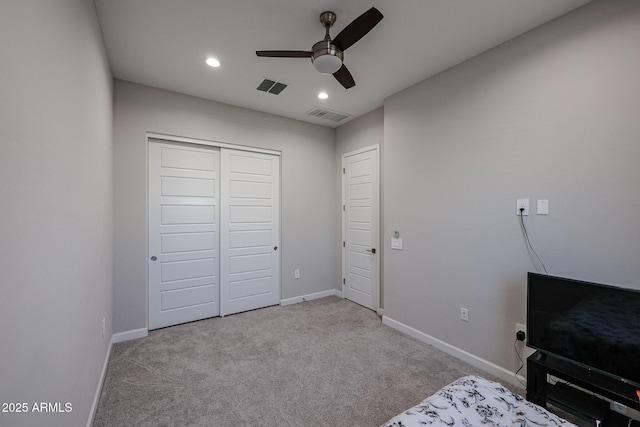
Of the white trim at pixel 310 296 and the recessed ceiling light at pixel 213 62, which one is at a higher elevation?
the recessed ceiling light at pixel 213 62

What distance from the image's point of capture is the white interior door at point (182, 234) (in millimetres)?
3312

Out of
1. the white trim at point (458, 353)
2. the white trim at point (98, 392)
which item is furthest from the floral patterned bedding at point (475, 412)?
the white trim at point (98, 392)

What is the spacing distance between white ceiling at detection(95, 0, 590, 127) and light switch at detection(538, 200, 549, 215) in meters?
1.41

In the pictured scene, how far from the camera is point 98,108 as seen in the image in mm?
2107

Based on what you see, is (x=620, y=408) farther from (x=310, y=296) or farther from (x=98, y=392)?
(x=98, y=392)

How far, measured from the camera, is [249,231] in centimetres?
398

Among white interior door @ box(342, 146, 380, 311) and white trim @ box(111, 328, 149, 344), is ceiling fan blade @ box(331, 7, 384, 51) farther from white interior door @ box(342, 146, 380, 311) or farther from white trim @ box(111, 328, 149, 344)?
white trim @ box(111, 328, 149, 344)

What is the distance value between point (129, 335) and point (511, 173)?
13.9 feet

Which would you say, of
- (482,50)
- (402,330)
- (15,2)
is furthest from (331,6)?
(402,330)

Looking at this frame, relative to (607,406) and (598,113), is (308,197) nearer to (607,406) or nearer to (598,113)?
(598,113)

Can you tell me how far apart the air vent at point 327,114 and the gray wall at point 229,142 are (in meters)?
0.36

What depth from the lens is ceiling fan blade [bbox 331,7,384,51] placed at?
1684 millimetres

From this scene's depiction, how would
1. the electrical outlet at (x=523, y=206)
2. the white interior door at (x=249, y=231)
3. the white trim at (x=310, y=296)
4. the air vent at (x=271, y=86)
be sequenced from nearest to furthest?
the electrical outlet at (x=523, y=206) → the air vent at (x=271, y=86) → the white interior door at (x=249, y=231) → the white trim at (x=310, y=296)

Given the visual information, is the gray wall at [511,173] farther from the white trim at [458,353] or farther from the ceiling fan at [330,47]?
the ceiling fan at [330,47]
